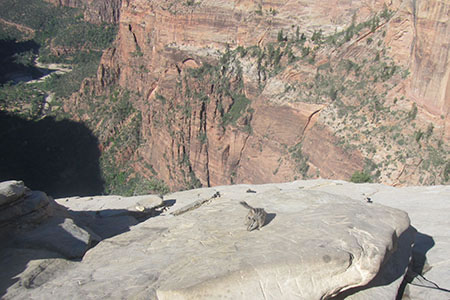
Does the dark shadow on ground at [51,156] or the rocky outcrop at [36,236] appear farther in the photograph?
the dark shadow on ground at [51,156]

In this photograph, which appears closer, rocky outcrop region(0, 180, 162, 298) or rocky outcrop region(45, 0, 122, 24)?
rocky outcrop region(0, 180, 162, 298)

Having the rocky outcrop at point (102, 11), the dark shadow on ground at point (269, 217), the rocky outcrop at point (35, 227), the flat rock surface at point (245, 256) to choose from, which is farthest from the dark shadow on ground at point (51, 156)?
the rocky outcrop at point (102, 11)

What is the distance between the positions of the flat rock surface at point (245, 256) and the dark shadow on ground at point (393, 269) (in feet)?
1.44

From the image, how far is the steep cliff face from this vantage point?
76.3 feet

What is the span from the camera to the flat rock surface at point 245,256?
5.26 m

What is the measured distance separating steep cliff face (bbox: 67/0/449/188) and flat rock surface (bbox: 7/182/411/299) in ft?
58.7

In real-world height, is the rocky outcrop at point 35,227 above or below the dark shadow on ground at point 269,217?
below

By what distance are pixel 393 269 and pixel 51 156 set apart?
157ft

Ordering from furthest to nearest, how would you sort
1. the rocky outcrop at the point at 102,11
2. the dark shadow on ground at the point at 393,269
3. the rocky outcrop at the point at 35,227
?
the rocky outcrop at the point at 102,11 → the rocky outcrop at the point at 35,227 → the dark shadow on ground at the point at 393,269

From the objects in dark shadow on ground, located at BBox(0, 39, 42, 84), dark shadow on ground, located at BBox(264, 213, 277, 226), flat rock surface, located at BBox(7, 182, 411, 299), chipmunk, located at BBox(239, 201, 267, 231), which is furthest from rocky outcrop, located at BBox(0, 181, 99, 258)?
dark shadow on ground, located at BBox(0, 39, 42, 84)

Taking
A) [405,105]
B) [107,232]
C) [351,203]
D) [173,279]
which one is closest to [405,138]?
[405,105]

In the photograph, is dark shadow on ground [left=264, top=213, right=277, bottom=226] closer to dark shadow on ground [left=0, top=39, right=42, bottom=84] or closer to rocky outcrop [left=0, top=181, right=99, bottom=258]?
rocky outcrop [left=0, top=181, right=99, bottom=258]

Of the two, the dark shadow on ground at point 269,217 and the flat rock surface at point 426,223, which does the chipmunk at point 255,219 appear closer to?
the dark shadow on ground at point 269,217

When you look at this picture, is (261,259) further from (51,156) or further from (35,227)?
(51,156)
